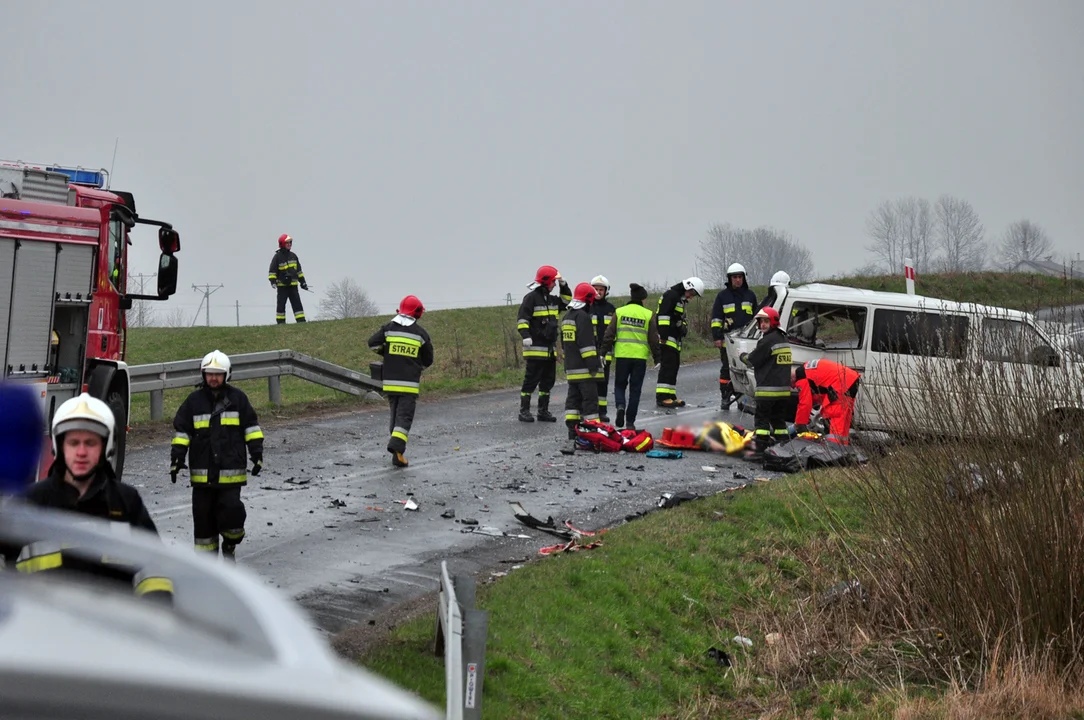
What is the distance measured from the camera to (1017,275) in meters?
32.7

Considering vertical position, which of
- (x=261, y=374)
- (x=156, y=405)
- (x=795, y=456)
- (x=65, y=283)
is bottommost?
(x=156, y=405)

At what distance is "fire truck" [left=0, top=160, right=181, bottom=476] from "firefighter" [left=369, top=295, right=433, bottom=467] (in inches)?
110

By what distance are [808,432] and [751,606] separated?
418cm

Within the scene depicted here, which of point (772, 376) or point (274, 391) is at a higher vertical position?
point (772, 376)

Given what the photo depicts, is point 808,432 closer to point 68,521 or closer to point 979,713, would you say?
point 979,713

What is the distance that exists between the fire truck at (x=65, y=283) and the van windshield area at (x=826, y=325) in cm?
755

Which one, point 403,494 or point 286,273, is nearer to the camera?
point 403,494

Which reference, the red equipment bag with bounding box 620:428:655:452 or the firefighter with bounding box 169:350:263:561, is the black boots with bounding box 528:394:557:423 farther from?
the firefighter with bounding box 169:350:263:561

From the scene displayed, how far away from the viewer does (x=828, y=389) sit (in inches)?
525

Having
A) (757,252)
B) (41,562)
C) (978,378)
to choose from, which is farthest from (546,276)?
(757,252)

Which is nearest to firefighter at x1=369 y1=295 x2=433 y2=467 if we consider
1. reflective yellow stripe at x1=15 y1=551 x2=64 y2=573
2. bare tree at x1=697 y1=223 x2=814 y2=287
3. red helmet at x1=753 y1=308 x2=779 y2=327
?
red helmet at x1=753 y1=308 x2=779 y2=327

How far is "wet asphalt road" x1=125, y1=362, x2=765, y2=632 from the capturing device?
28.7 ft

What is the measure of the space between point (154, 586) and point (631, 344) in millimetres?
14071

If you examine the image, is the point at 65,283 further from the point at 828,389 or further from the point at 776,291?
the point at 776,291
